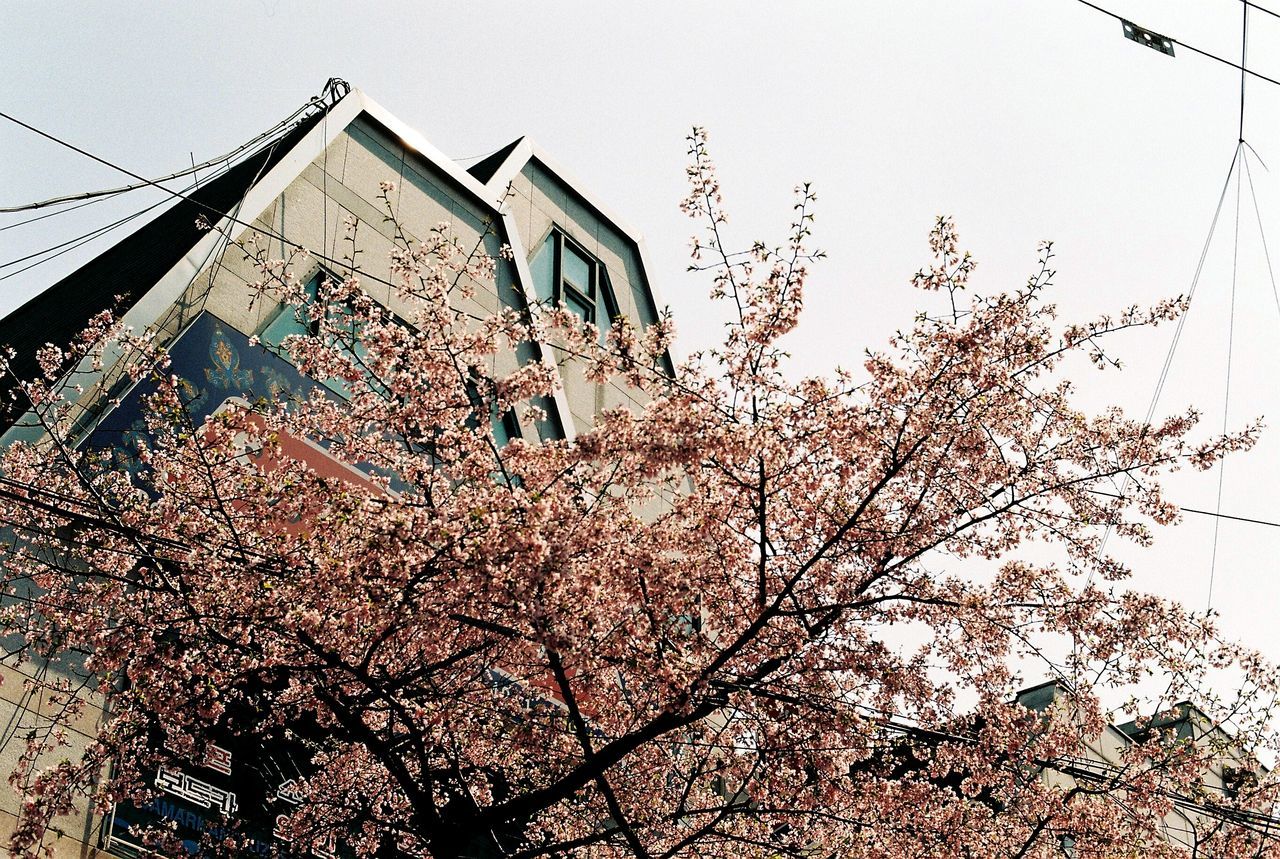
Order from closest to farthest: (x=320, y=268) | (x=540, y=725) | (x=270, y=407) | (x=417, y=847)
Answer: (x=540, y=725) → (x=417, y=847) → (x=270, y=407) → (x=320, y=268)

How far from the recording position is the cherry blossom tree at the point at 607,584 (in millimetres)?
9242

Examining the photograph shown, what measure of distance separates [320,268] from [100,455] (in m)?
5.02

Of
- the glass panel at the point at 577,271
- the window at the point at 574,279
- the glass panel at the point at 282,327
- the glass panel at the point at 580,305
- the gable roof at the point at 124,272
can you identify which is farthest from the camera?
the glass panel at the point at 577,271

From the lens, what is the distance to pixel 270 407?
44.7 feet

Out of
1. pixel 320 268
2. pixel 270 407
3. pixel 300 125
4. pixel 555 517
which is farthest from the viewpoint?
pixel 300 125

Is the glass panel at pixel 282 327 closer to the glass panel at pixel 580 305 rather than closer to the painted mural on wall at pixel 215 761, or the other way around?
the painted mural on wall at pixel 215 761

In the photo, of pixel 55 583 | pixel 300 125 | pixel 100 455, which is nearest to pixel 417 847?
pixel 55 583

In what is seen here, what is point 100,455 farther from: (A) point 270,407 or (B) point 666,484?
(B) point 666,484

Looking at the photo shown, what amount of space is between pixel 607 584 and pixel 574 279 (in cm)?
1371

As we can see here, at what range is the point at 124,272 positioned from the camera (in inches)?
671

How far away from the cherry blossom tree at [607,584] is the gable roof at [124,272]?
345cm

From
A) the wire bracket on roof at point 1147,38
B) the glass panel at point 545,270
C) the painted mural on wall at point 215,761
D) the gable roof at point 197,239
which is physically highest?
the glass panel at point 545,270

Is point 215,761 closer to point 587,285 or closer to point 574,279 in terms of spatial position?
point 574,279

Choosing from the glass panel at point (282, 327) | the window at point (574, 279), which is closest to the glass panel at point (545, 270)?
the window at point (574, 279)
